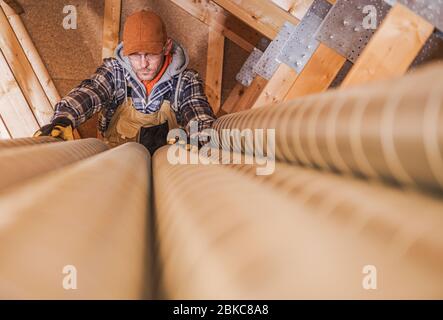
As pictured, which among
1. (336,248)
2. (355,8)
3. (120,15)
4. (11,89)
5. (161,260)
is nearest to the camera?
(336,248)

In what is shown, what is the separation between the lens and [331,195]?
681 mm

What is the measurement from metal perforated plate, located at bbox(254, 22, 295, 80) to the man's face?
66cm

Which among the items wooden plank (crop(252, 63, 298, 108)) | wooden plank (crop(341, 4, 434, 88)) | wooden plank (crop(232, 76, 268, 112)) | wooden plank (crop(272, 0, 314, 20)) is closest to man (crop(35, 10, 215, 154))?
wooden plank (crop(252, 63, 298, 108))

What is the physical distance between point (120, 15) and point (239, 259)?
3993mm

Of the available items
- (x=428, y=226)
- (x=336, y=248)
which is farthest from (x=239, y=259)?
(x=428, y=226)

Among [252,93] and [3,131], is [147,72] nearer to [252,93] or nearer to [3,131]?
[252,93]

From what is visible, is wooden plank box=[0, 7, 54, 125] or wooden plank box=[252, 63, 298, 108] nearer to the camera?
wooden plank box=[252, 63, 298, 108]

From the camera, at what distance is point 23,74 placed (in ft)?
12.7

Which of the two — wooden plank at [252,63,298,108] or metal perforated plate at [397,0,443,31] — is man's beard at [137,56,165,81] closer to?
wooden plank at [252,63,298,108]

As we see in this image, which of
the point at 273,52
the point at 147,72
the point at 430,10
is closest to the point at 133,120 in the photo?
the point at 147,72

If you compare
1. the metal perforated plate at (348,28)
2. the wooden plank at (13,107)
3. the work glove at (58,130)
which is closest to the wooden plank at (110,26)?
the wooden plank at (13,107)

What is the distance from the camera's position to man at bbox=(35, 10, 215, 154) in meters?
2.92

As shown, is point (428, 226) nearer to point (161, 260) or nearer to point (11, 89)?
point (161, 260)

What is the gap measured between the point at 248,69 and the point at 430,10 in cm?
250
